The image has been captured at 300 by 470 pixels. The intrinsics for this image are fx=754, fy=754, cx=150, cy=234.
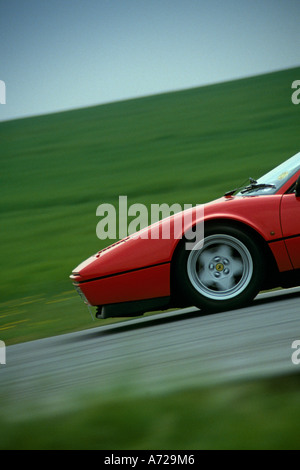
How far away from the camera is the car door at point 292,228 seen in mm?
5133

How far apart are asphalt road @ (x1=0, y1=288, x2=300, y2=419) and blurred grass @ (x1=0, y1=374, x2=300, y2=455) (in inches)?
6.3

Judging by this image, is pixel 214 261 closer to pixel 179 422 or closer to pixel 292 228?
pixel 292 228

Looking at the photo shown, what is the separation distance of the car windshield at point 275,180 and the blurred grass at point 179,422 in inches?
A: 99.2

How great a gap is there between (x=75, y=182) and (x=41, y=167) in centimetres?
322

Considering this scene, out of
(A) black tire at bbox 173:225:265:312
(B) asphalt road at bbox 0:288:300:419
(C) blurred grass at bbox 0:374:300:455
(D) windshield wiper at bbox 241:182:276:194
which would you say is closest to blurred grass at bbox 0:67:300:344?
(B) asphalt road at bbox 0:288:300:419

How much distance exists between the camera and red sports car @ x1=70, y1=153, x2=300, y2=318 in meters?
5.18

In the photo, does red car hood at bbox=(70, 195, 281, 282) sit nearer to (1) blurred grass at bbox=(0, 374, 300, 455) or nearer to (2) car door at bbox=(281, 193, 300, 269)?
(2) car door at bbox=(281, 193, 300, 269)

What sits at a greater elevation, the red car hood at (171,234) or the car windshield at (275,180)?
the car windshield at (275,180)

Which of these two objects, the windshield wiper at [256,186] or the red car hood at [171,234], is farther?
the windshield wiper at [256,186]

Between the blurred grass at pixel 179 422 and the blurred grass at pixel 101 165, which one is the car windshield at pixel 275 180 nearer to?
the blurred grass at pixel 101 165

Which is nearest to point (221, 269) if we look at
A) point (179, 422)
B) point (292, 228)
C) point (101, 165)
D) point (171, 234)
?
point (171, 234)

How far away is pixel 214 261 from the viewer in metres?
5.25

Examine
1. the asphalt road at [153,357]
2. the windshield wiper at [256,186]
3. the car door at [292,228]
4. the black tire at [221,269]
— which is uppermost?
the windshield wiper at [256,186]

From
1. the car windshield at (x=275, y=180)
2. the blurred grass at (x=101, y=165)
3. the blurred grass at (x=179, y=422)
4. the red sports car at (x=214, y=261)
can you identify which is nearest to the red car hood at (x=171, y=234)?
the red sports car at (x=214, y=261)
